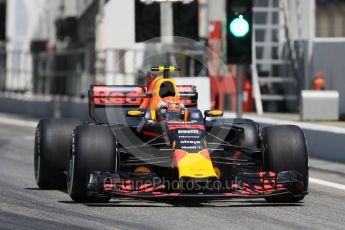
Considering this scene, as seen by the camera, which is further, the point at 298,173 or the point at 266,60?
the point at 266,60

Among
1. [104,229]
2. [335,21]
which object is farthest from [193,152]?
[335,21]

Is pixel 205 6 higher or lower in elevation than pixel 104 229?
higher

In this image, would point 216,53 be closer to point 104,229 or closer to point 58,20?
point 58,20

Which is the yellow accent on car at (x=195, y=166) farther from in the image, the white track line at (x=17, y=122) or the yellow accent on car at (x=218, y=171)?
the white track line at (x=17, y=122)

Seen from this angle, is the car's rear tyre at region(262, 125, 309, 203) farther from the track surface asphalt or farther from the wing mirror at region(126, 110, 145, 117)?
the wing mirror at region(126, 110, 145, 117)

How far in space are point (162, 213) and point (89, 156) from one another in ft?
3.53

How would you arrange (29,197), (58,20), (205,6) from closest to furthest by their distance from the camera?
(29,197) → (205,6) → (58,20)

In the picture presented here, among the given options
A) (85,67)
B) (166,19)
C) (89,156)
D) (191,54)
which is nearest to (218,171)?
(89,156)

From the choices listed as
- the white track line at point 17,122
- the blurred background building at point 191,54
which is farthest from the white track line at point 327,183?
the white track line at point 17,122

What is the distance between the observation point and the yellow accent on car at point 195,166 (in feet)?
42.8

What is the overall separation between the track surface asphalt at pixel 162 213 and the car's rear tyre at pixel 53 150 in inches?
8.5

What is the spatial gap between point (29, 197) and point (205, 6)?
26.3m

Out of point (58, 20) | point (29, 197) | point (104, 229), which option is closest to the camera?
point (104, 229)

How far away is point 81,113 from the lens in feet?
119
